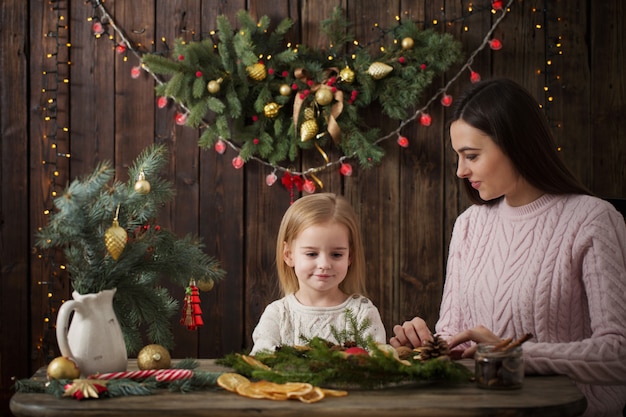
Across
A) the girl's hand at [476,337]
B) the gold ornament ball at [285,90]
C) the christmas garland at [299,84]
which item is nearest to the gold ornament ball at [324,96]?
the christmas garland at [299,84]

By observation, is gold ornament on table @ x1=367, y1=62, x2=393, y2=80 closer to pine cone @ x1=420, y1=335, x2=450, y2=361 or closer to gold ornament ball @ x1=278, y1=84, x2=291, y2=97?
gold ornament ball @ x1=278, y1=84, x2=291, y2=97

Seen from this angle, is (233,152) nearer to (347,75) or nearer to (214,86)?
(214,86)

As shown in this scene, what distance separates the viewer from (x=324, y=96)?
3.14m

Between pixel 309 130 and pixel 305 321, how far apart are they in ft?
3.44

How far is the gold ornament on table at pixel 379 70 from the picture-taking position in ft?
10.3

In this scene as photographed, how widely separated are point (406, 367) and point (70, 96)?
2351mm

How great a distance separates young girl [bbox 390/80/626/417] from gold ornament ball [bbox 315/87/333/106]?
1.05 m

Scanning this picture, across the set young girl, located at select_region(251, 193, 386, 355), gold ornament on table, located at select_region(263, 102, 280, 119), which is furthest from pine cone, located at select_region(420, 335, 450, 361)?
gold ornament on table, located at select_region(263, 102, 280, 119)

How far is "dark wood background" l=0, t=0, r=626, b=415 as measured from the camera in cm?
330

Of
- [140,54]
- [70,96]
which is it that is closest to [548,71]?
[140,54]

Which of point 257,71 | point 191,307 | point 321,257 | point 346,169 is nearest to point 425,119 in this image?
point 346,169

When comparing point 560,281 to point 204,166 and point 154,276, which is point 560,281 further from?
point 204,166

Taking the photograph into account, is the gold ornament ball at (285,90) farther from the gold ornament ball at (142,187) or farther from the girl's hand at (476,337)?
the girl's hand at (476,337)

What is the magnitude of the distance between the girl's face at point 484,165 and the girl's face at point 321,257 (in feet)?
1.38
